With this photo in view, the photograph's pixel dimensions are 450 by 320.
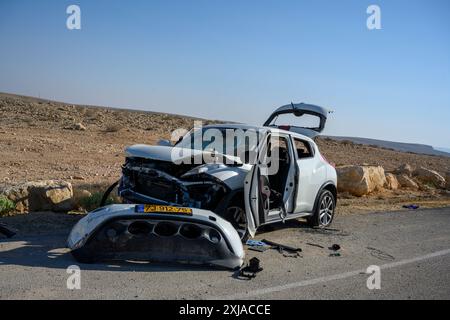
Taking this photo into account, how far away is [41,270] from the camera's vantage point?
536 cm

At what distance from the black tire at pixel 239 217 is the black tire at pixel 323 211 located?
2.27 metres

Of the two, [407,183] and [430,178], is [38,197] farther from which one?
[430,178]

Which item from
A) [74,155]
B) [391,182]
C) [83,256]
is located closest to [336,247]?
[83,256]

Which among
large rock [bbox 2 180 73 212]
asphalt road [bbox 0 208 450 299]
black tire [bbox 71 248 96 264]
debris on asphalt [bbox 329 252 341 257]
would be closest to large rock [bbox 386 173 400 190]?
asphalt road [bbox 0 208 450 299]

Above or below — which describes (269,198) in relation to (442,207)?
above

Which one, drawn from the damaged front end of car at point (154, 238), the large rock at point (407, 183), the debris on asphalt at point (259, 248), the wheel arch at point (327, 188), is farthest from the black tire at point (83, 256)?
the large rock at point (407, 183)

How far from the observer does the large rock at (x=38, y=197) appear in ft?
28.8

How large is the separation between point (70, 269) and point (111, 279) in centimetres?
57

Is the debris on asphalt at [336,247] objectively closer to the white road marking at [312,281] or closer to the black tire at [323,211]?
the white road marking at [312,281]

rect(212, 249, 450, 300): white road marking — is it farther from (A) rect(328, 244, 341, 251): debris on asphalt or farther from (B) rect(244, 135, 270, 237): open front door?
(B) rect(244, 135, 270, 237): open front door

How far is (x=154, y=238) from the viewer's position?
5762mm

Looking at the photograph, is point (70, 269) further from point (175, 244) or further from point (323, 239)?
point (323, 239)
